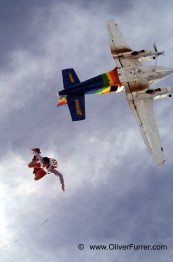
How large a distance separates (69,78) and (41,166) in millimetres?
18355

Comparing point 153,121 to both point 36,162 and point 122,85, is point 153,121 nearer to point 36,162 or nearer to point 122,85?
point 122,85

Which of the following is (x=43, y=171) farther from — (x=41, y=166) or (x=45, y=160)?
(x=45, y=160)

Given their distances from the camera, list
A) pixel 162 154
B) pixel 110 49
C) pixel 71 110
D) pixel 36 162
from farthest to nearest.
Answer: pixel 110 49 < pixel 71 110 < pixel 162 154 < pixel 36 162

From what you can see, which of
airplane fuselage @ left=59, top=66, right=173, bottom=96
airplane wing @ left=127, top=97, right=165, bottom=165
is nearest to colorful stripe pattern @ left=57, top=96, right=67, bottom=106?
airplane fuselage @ left=59, top=66, right=173, bottom=96

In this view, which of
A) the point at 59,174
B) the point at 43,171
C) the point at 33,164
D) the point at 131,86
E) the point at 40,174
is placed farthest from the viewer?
the point at 131,86

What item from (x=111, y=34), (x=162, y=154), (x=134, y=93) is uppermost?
(x=111, y=34)

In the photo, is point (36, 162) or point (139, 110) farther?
point (139, 110)

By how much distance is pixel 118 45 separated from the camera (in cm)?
5441

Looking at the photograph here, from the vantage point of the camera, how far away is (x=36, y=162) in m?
36.4

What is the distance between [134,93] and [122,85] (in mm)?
2403

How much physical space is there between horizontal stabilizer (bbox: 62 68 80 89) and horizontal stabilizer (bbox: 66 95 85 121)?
2298mm

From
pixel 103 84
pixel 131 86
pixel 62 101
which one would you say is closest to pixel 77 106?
pixel 62 101

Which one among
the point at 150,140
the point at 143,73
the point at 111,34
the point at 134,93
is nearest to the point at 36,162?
the point at 150,140

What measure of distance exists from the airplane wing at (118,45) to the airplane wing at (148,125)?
7.12m
